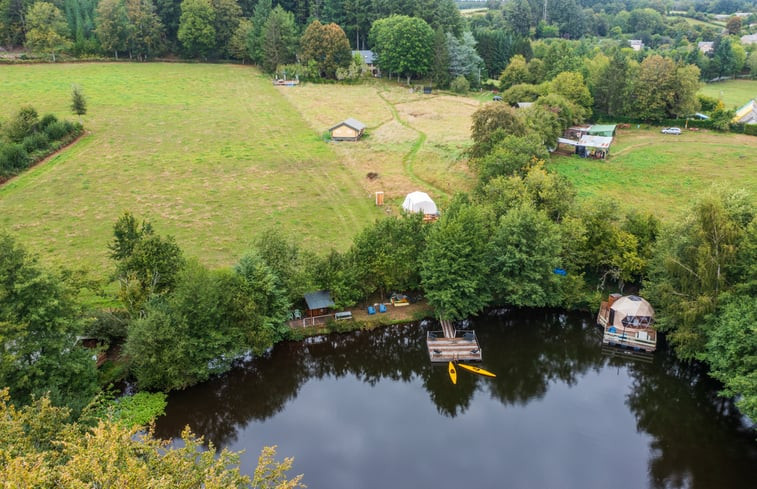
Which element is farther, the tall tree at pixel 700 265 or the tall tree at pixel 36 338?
the tall tree at pixel 700 265

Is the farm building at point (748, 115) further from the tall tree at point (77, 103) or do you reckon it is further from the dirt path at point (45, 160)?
the tall tree at point (77, 103)

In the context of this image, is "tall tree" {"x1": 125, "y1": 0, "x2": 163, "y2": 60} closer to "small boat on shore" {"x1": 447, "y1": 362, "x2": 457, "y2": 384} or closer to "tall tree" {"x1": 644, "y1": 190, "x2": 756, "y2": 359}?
"small boat on shore" {"x1": 447, "y1": 362, "x2": 457, "y2": 384}

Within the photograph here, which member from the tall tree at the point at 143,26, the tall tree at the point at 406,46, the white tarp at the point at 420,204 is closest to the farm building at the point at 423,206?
the white tarp at the point at 420,204

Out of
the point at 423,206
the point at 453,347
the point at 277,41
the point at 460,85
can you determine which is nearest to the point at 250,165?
the point at 423,206

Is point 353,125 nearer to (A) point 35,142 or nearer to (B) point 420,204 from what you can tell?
(B) point 420,204

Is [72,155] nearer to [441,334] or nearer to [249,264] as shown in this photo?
[249,264]
